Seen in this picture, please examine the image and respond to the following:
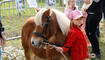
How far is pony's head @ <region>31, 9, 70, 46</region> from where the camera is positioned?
350 centimetres

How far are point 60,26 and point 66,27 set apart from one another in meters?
0.11

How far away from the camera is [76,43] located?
355 cm

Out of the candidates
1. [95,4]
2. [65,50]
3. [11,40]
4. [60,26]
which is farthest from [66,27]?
[11,40]

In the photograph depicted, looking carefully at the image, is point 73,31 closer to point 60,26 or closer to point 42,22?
point 60,26

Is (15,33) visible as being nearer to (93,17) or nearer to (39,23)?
(93,17)

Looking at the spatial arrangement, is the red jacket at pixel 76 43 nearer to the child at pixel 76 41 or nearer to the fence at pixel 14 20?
the child at pixel 76 41

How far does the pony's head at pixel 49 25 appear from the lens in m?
3.50

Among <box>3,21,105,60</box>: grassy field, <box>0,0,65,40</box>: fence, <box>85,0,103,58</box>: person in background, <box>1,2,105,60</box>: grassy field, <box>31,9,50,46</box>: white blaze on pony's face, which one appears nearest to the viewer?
<box>31,9,50,46</box>: white blaze on pony's face

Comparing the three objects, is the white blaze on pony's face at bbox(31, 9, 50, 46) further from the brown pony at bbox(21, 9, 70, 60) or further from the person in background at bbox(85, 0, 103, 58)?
the person in background at bbox(85, 0, 103, 58)

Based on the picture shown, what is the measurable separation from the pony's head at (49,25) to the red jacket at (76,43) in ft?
0.39

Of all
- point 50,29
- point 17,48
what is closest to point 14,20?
point 17,48

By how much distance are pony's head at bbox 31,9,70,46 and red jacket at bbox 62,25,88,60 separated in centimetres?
12

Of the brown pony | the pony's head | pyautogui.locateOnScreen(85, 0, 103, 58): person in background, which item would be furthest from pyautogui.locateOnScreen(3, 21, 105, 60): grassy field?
the pony's head

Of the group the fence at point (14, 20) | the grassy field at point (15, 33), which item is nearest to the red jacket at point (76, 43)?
the grassy field at point (15, 33)
